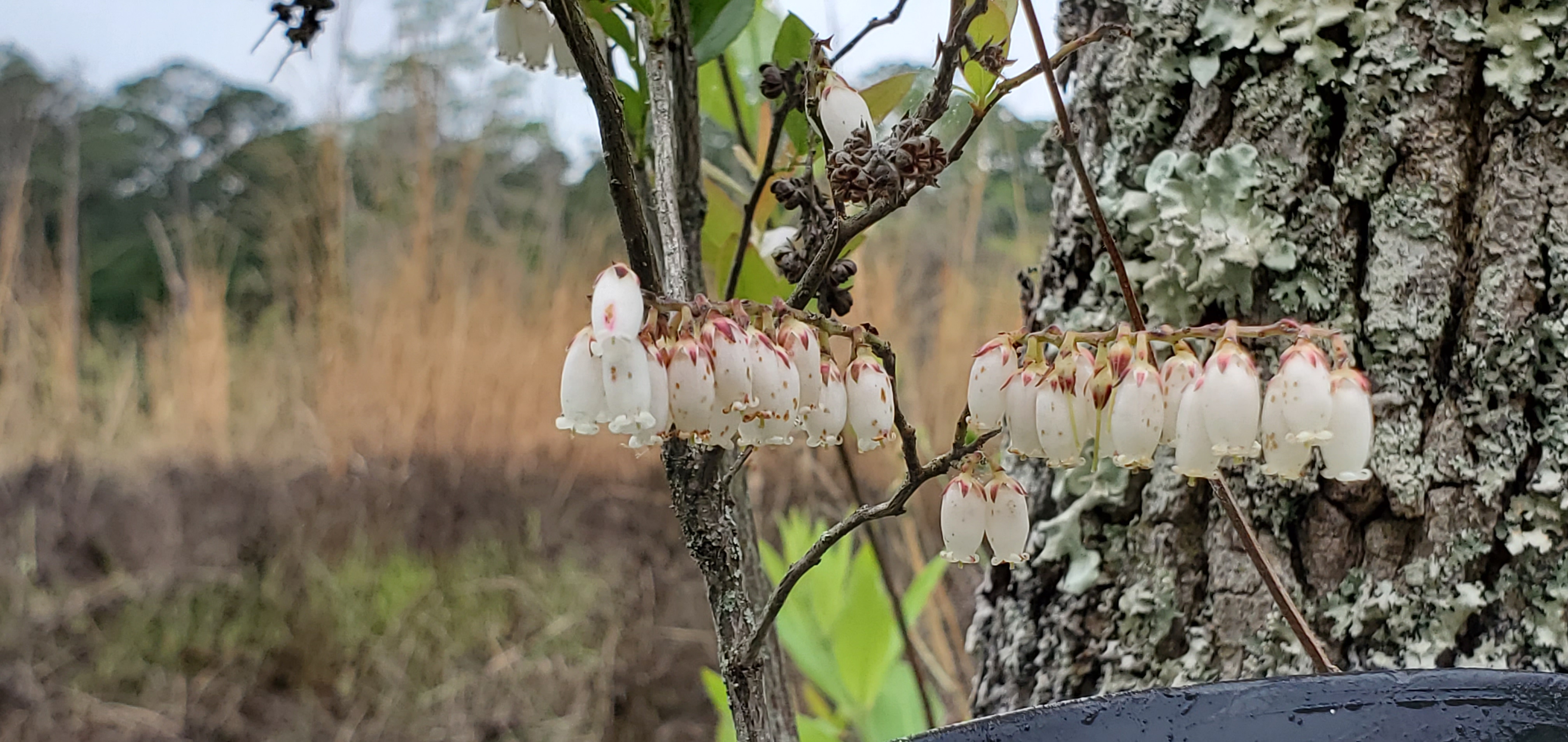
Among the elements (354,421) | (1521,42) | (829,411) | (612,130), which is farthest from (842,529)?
(354,421)

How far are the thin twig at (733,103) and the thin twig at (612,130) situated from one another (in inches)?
9.4

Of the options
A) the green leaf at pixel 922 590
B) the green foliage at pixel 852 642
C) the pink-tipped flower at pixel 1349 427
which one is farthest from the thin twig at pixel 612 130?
the green leaf at pixel 922 590

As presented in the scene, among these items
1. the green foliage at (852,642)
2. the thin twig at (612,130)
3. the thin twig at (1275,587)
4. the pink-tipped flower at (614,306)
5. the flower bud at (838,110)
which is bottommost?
the green foliage at (852,642)

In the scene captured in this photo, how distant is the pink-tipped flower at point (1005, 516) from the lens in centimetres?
38

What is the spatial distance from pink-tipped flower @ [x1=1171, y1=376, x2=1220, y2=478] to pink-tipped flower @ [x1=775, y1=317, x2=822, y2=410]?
0.13 meters

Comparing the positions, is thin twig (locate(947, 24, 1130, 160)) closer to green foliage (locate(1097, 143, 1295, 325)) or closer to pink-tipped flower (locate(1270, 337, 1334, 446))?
pink-tipped flower (locate(1270, 337, 1334, 446))

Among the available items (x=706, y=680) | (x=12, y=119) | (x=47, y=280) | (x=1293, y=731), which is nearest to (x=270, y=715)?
(x=706, y=680)

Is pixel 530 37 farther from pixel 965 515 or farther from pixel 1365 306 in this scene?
pixel 1365 306

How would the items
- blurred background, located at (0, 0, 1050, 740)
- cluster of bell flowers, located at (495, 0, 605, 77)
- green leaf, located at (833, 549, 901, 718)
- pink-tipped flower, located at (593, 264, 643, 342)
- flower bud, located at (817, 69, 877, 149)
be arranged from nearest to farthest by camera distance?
1. pink-tipped flower, located at (593, 264, 643, 342)
2. flower bud, located at (817, 69, 877, 149)
3. cluster of bell flowers, located at (495, 0, 605, 77)
4. green leaf, located at (833, 549, 901, 718)
5. blurred background, located at (0, 0, 1050, 740)

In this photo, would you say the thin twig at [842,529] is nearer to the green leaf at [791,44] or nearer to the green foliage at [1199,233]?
the green leaf at [791,44]

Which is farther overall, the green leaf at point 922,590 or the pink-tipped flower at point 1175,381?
the green leaf at point 922,590

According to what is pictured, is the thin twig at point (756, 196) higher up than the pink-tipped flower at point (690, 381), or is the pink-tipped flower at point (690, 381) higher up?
the thin twig at point (756, 196)

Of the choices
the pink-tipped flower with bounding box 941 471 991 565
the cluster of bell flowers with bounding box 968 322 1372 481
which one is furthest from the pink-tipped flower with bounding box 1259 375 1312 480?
the pink-tipped flower with bounding box 941 471 991 565

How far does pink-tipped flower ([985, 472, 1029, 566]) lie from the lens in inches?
15.1
